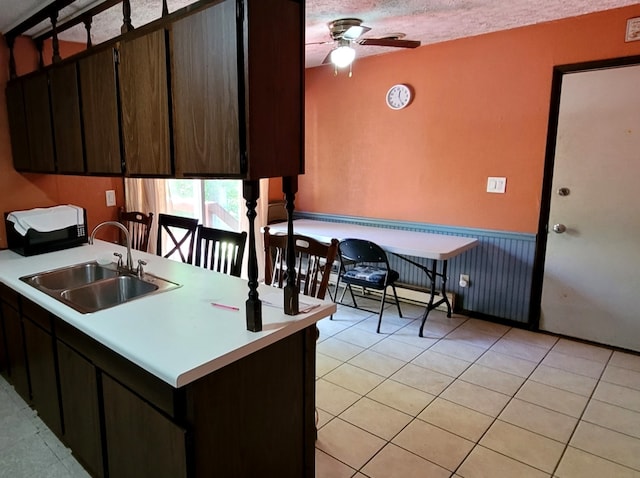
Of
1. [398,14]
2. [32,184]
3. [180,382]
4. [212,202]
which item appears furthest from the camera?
[212,202]

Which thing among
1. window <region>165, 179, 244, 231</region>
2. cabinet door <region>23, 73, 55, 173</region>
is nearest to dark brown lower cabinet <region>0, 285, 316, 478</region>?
cabinet door <region>23, 73, 55, 173</region>

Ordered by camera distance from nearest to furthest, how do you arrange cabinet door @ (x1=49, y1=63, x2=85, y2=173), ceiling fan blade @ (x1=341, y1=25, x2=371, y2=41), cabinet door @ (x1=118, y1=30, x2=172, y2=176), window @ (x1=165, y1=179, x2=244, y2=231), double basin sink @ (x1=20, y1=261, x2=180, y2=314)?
cabinet door @ (x1=118, y1=30, x2=172, y2=176) < double basin sink @ (x1=20, y1=261, x2=180, y2=314) < cabinet door @ (x1=49, y1=63, x2=85, y2=173) < ceiling fan blade @ (x1=341, y1=25, x2=371, y2=41) < window @ (x1=165, y1=179, x2=244, y2=231)

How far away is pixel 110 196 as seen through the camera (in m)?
3.33

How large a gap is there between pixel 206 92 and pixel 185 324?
0.85 metres

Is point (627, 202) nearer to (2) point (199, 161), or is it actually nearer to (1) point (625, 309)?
(1) point (625, 309)

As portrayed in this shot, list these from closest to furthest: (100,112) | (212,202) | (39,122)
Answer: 1. (100,112)
2. (39,122)
3. (212,202)

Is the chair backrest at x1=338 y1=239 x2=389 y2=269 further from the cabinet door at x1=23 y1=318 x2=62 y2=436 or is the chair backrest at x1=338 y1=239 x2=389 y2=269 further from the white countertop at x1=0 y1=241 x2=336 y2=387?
the cabinet door at x1=23 y1=318 x2=62 y2=436

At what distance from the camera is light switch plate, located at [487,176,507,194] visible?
136 inches

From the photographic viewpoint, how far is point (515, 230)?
345 centimetres

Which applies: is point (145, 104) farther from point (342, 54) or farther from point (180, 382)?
point (342, 54)

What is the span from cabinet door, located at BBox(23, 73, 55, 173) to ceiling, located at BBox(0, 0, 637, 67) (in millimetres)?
384

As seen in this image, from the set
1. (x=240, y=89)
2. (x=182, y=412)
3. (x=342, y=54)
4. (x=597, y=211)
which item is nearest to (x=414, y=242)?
(x=597, y=211)

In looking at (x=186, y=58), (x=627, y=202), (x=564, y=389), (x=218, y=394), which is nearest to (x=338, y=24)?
(x=186, y=58)

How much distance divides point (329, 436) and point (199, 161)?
1.53 metres
